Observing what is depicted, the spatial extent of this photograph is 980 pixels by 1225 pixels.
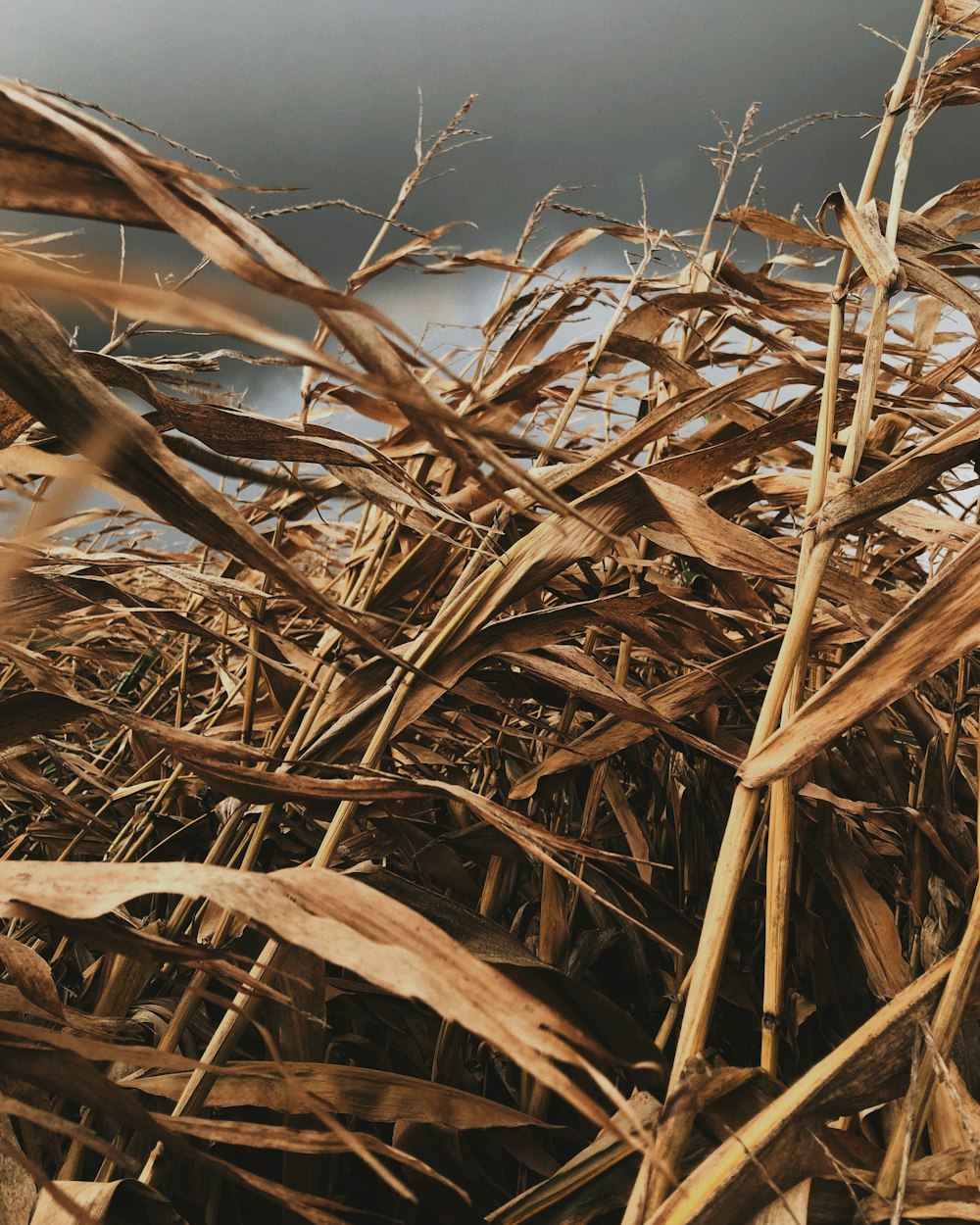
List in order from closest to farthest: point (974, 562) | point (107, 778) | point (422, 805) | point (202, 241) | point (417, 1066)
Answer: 1. point (202, 241)
2. point (974, 562)
3. point (417, 1066)
4. point (422, 805)
5. point (107, 778)

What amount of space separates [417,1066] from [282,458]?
44 cm

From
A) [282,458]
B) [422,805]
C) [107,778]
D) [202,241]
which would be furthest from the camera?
[107,778]

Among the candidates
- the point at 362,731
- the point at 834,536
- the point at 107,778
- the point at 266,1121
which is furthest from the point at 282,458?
the point at 107,778

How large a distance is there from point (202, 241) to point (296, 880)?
0.63ft

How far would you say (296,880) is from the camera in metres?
0.28

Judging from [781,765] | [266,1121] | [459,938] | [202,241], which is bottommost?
[266,1121]

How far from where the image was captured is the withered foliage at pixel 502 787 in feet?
0.87

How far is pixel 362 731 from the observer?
0.55 meters

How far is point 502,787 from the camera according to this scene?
79cm

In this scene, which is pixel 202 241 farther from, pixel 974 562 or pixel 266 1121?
pixel 266 1121

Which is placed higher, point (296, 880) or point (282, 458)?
point (282, 458)

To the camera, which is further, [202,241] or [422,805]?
[422,805]

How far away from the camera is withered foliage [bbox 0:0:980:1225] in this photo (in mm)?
264

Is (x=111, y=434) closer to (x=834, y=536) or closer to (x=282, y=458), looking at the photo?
(x=282, y=458)
